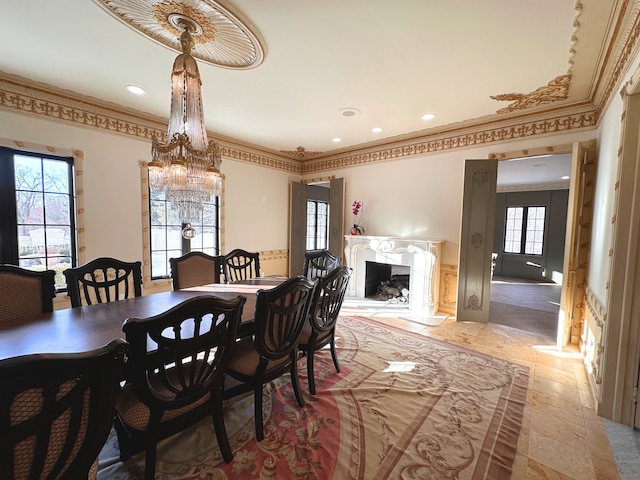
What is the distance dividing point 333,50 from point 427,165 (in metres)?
2.66

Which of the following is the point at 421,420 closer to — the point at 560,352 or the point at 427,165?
the point at 560,352

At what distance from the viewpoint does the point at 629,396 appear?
1.87 meters

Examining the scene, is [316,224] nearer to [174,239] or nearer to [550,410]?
[174,239]

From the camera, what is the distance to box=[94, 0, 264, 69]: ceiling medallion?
1.77 m

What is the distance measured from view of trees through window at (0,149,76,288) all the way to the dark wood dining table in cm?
196

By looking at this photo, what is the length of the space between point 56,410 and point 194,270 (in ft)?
6.78

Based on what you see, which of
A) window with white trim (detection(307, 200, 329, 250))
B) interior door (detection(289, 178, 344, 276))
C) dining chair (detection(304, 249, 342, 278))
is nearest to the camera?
dining chair (detection(304, 249, 342, 278))

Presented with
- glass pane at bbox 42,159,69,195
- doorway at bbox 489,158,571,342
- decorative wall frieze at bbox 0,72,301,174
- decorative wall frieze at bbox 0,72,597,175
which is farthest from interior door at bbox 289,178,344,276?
glass pane at bbox 42,159,69,195

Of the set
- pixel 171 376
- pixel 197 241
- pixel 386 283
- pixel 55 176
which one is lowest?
pixel 386 283

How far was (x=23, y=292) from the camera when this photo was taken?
181 centimetres

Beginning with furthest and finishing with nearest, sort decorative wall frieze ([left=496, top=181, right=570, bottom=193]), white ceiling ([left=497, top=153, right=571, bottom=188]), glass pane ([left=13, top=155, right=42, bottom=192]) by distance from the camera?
decorative wall frieze ([left=496, top=181, right=570, bottom=193])
white ceiling ([left=497, top=153, right=571, bottom=188])
glass pane ([left=13, top=155, right=42, bottom=192])

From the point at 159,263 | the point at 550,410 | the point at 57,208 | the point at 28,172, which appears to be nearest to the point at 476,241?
the point at 550,410

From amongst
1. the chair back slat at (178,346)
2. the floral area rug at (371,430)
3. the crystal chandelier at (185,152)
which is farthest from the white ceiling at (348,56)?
the floral area rug at (371,430)

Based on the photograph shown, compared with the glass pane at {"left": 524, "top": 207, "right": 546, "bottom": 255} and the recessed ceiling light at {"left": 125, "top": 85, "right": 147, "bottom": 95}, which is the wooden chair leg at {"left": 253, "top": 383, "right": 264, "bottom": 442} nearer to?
the recessed ceiling light at {"left": 125, "top": 85, "right": 147, "bottom": 95}
